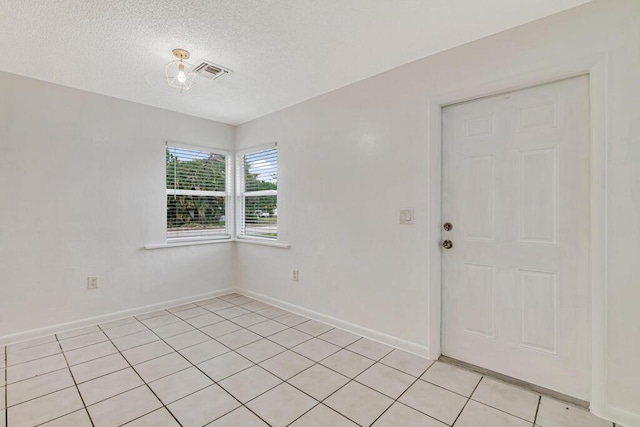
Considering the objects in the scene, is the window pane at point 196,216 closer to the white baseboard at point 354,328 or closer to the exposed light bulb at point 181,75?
the white baseboard at point 354,328

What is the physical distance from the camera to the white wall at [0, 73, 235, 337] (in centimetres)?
270

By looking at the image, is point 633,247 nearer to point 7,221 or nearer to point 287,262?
point 287,262

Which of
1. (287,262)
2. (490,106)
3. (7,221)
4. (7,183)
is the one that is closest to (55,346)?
(7,221)

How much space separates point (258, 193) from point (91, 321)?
227 cm

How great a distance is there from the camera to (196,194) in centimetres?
397

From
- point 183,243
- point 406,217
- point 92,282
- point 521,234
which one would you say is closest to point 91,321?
point 92,282

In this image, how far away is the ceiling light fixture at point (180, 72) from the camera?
233 centimetres

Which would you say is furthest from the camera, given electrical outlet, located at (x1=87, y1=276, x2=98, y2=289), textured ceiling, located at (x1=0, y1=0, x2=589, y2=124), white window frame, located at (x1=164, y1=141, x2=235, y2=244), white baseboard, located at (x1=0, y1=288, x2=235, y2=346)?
white window frame, located at (x1=164, y1=141, x2=235, y2=244)

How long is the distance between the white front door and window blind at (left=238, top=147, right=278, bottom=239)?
2.15m

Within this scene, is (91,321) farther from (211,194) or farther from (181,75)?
(181,75)

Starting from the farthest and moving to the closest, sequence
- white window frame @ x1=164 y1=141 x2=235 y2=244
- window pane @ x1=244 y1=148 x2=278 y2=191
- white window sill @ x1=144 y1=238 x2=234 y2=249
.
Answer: window pane @ x1=244 y1=148 x2=278 y2=191 → white window frame @ x1=164 y1=141 x2=235 y2=244 → white window sill @ x1=144 y1=238 x2=234 y2=249

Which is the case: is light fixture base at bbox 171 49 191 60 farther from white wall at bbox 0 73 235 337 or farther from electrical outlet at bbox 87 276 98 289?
electrical outlet at bbox 87 276 98 289

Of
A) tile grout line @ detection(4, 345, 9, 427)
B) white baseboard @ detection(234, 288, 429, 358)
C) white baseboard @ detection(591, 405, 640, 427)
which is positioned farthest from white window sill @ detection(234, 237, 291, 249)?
white baseboard @ detection(591, 405, 640, 427)

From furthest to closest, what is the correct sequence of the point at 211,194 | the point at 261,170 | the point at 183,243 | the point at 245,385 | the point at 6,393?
the point at 211,194, the point at 261,170, the point at 183,243, the point at 245,385, the point at 6,393
